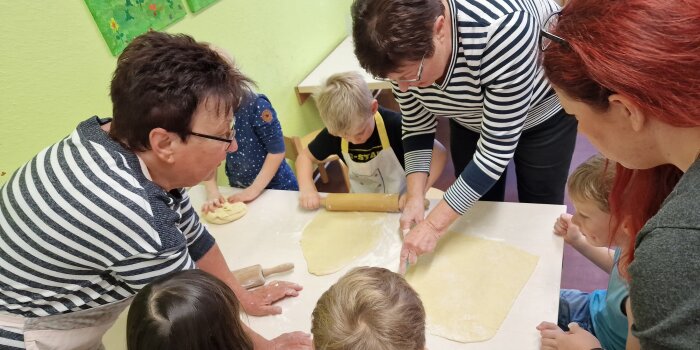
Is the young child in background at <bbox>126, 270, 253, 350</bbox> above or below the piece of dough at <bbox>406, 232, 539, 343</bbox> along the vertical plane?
above

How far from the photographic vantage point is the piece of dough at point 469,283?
106cm

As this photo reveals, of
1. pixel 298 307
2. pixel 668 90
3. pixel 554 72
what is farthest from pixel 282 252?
pixel 668 90

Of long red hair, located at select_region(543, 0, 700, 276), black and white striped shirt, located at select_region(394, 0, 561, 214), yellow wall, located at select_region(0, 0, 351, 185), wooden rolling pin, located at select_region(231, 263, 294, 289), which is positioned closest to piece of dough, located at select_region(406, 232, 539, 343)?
black and white striped shirt, located at select_region(394, 0, 561, 214)

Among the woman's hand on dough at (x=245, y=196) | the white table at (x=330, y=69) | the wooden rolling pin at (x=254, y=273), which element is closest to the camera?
the wooden rolling pin at (x=254, y=273)

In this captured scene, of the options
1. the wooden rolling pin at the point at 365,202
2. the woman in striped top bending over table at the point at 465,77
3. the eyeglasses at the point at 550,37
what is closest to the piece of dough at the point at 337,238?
the wooden rolling pin at the point at 365,202

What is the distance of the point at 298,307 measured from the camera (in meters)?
1.21

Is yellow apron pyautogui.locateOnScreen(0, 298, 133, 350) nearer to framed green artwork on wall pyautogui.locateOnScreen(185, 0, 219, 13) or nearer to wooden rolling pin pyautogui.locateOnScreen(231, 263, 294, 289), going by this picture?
wooden rolling pin pyautogui.locateOnScreen(231, 263, 294, 289)

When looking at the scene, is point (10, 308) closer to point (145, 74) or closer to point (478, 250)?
point (145, 74)

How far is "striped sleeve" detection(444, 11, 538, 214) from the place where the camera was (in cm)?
108

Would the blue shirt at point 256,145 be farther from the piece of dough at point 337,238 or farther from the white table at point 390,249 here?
the piece of dough at point 337,238

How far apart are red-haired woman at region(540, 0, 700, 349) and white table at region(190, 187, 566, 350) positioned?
0.45m

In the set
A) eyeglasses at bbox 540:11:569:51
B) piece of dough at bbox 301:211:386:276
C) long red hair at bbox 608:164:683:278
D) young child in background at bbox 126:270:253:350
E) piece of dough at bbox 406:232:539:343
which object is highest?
eyeglasses at bbox 540:11:569:51

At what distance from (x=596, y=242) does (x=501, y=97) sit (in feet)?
1.47

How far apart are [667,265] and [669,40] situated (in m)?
0.27
